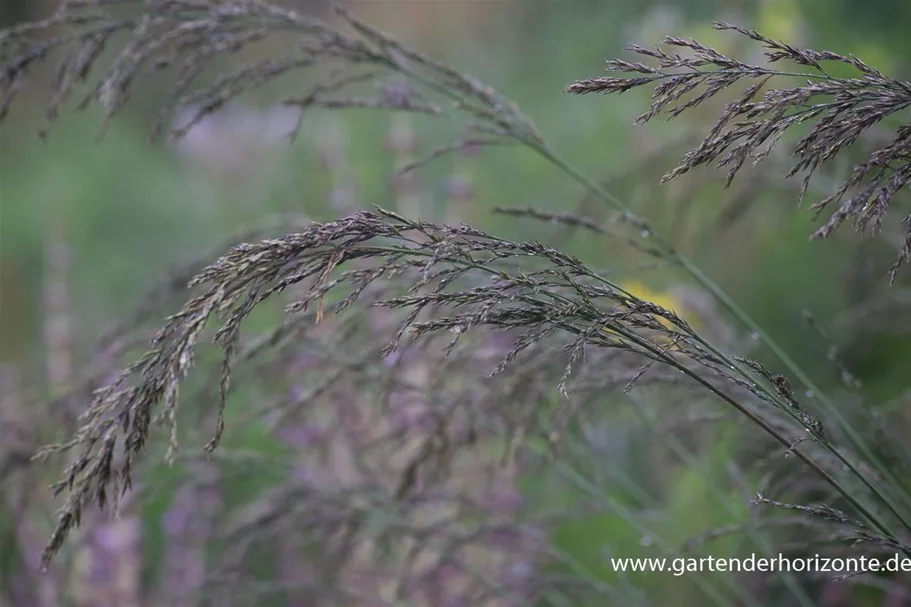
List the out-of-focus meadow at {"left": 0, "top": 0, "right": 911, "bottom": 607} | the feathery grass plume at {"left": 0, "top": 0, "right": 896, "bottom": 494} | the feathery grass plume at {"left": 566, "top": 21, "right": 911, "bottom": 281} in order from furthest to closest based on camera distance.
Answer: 1. the out-of-focus meadow at {"left": 0, "top": 0, "right": 911, "bottom": 607}
2. the feathery grass plume at {"left": 0, "top": 0, "right": 896, "bottom": 494}
3. the feathery grass plume at {"left": 566, "top": 21, "right": 911, "bottom": 281}

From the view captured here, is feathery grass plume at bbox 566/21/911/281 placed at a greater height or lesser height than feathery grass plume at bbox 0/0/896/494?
greater

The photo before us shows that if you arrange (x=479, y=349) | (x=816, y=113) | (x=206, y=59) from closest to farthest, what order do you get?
(x=816, y=113) → (x=206, y=59) → (x=479, y=349)

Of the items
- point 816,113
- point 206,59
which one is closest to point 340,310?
point 816,113

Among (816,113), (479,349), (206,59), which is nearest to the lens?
(816,113)

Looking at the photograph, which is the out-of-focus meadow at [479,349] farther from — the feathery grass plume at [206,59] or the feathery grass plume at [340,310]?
the feathery grass plume at [340,310]

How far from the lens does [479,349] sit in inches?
64.1

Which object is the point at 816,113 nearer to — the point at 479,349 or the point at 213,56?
the point at 479,349

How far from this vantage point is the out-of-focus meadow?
1.77 meters

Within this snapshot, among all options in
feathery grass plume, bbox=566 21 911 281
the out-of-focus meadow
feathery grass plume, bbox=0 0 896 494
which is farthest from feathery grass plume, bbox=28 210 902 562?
feathery grass plume, bbox=0 0 896 494

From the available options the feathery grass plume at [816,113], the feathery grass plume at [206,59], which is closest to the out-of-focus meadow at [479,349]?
the feathery grass plume at [206,59]

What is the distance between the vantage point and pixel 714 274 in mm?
3283

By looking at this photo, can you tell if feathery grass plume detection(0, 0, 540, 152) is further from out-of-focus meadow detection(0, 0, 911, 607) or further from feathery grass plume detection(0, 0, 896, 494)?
out-of-focus meadow detection(0, 0, 911, 607)

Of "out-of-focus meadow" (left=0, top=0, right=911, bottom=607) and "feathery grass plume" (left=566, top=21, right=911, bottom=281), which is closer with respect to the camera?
"feathery grass plume" (left=566, top=21, right=911, bottom=281)

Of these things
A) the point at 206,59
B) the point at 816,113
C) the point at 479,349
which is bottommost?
the point at 479,349
